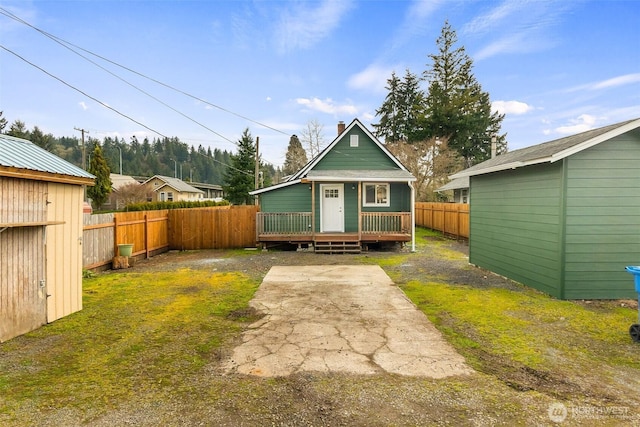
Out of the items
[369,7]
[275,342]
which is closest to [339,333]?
[275,342]

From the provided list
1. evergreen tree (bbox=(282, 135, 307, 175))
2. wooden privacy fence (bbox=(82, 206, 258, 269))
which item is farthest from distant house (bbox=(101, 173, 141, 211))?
wooden privacy fence (bbox=(82, 206, 258, 269))

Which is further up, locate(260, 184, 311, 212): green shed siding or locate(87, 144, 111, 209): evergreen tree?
locate(87, 144, 111, 209): evergreen tree

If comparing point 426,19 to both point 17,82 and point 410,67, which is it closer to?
point 17,82

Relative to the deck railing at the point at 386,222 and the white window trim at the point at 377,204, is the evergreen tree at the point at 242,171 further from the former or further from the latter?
the deck railing at the point at 386,222

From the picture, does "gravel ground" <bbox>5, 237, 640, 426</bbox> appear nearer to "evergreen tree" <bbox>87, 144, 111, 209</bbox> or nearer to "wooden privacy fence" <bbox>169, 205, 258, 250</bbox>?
"wooden privacy fence" <bbox>169, 205, 258, 250</bbox>

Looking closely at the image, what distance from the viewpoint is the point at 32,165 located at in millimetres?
4855

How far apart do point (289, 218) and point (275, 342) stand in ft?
32.1

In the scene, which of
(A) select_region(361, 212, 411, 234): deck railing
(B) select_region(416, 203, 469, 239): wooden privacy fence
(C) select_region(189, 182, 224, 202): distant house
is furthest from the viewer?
(C) select_region(189, 182, 224, 202): distant house

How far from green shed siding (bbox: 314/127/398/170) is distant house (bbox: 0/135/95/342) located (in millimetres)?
10256

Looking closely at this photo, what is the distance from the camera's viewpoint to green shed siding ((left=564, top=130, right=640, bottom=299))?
6.49 metres

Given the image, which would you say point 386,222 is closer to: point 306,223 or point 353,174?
point 353,174

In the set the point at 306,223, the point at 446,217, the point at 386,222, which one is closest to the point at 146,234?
the point at 306,223

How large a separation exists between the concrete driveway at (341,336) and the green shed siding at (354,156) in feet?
26.9

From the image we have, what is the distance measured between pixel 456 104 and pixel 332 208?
78.9ft
